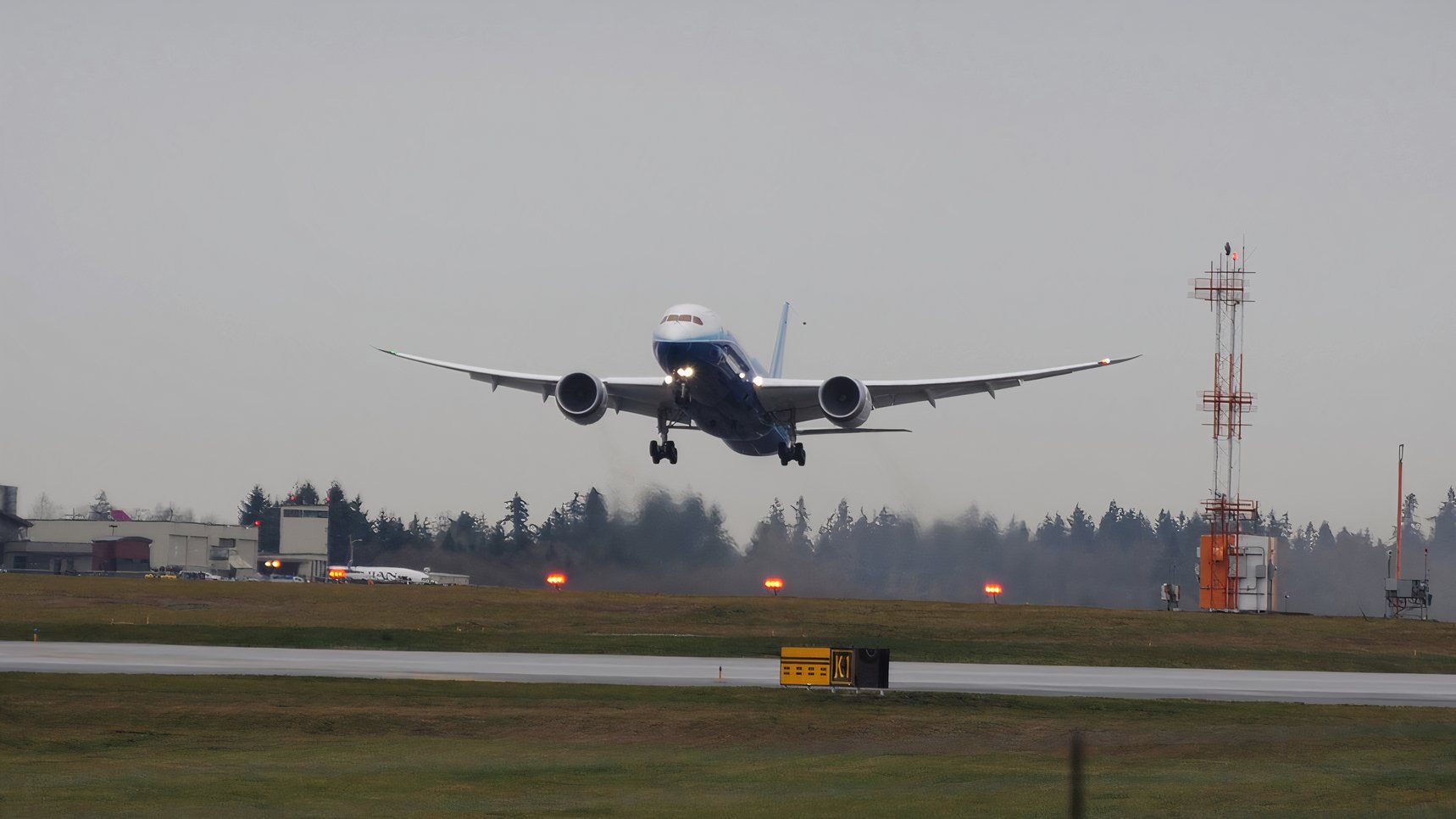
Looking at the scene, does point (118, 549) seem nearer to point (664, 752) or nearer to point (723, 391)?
point (723, 391)

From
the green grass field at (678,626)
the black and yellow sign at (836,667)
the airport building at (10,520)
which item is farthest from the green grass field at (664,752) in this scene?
the airport building at (10,520)

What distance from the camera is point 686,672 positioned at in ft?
150

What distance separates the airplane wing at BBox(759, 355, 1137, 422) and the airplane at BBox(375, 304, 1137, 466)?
33 mm

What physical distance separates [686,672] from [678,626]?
23251 mm

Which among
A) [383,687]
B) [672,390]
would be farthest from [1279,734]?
[672,390]

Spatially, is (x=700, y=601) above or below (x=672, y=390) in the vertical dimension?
below

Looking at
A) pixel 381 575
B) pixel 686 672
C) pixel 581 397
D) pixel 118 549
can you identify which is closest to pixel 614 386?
pixel 581 397

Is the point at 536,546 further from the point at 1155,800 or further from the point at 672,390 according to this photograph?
the point at 1155,800

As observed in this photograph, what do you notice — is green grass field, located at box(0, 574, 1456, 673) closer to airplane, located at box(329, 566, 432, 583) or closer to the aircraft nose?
the aircraft nose

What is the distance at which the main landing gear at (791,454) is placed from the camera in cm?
6228

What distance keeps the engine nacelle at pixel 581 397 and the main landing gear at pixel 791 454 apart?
9.79 meters

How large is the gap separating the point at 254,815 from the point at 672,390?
114 ft

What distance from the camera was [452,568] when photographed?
108m

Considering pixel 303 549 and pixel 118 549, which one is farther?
pixel 303 549
